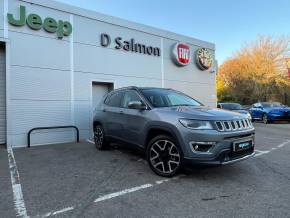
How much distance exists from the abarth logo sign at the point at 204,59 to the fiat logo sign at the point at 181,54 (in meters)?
0.79

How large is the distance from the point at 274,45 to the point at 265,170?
30.9 meters

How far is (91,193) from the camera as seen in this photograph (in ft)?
14.3

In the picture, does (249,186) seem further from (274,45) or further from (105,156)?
(274,45)

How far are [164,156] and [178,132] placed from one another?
2.05 ft

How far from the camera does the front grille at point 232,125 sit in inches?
184

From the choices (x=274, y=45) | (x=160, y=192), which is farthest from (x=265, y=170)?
(x=274, y=45)

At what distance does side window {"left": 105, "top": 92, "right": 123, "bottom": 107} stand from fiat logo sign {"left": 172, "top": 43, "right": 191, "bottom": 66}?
22.3 feet

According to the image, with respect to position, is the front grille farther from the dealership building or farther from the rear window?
the dealership building

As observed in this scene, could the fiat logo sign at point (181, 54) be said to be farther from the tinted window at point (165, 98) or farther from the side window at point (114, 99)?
the tinted window at point (165, 98)

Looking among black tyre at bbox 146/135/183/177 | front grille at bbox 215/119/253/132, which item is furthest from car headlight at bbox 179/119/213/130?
black tyre at bbox 146/135/183/177

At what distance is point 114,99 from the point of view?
7227 mm

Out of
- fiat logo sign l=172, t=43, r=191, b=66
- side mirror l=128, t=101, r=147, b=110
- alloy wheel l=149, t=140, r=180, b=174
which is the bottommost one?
alloy wheel l=149, t=140, r=180, b=174

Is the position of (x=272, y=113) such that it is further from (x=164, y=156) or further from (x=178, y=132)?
(x=178, y=132)

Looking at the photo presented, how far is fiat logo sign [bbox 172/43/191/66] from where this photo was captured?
13469mm
